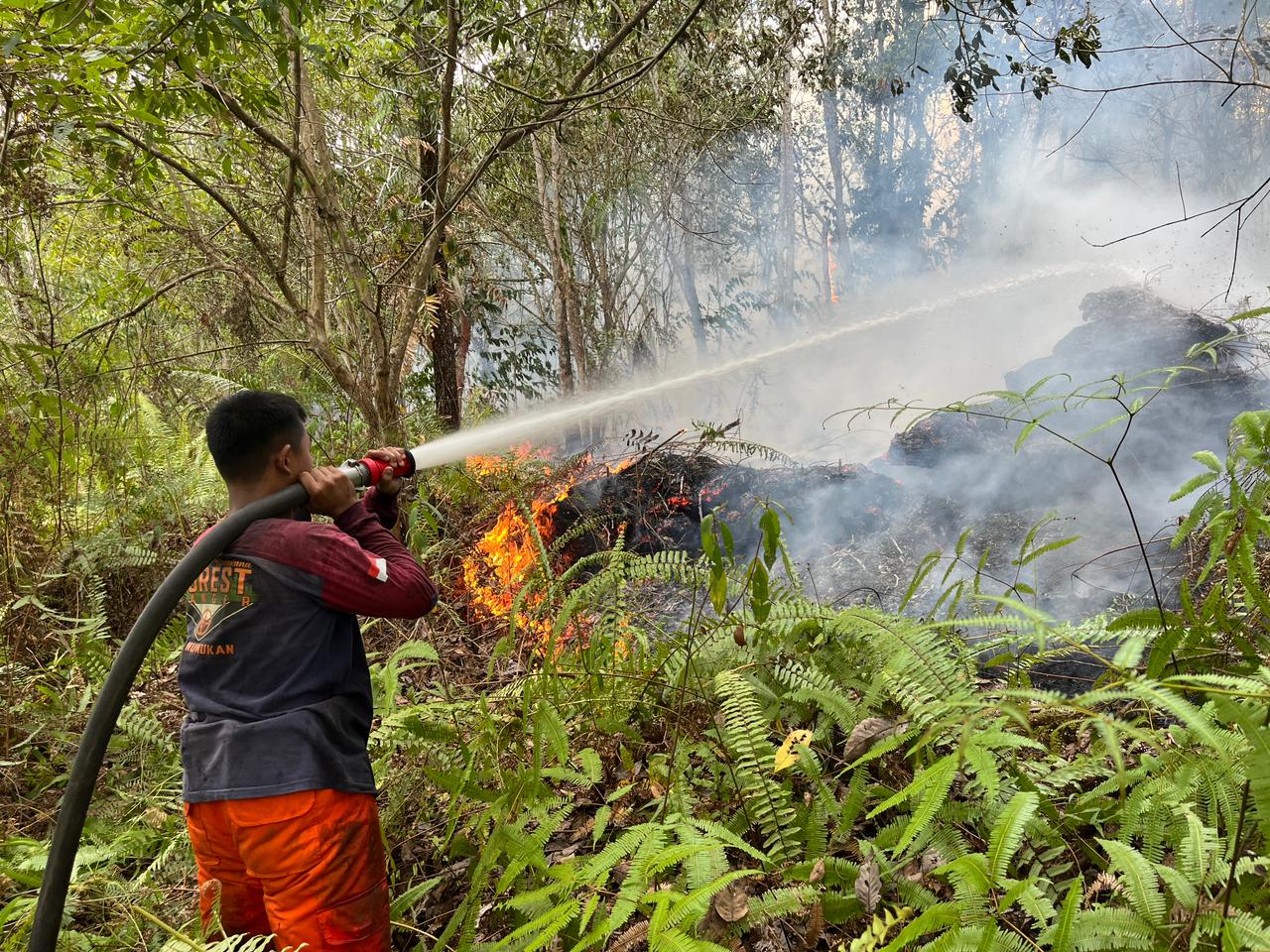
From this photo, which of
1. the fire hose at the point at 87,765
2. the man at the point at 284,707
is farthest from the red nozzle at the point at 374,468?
the fire hose at the point at 87,765

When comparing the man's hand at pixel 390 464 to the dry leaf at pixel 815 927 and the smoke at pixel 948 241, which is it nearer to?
the dry leaf at pixel 815 927

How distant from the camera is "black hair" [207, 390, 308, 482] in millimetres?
2195

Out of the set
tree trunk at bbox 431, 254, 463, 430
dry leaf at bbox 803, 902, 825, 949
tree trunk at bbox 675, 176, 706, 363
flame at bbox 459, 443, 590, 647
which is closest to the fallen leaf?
dry leaf at bbox 803, 902, 825, 949

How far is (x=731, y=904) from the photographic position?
1695mm

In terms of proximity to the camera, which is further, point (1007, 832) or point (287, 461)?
point (287, 461)

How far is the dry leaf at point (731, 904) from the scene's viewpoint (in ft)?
5.43

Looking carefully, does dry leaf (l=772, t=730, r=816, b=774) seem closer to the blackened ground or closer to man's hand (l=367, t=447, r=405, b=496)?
man's hand (l=367, t=447, r=405, b=496)

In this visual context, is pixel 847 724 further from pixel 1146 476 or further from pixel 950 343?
pixel 950 343

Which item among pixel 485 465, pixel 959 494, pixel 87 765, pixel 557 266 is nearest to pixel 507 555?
pixel 485 465

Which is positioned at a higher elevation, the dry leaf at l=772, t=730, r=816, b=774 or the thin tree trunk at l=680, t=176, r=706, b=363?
the thin tree trunk at l=680, t=176, r=706, b=363

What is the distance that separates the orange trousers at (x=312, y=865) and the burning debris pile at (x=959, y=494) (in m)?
2.72

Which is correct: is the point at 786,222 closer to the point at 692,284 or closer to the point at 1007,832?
the point at 692,284

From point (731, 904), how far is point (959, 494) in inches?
214

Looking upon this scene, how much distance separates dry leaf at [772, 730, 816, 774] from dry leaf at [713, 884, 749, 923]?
37 cm
